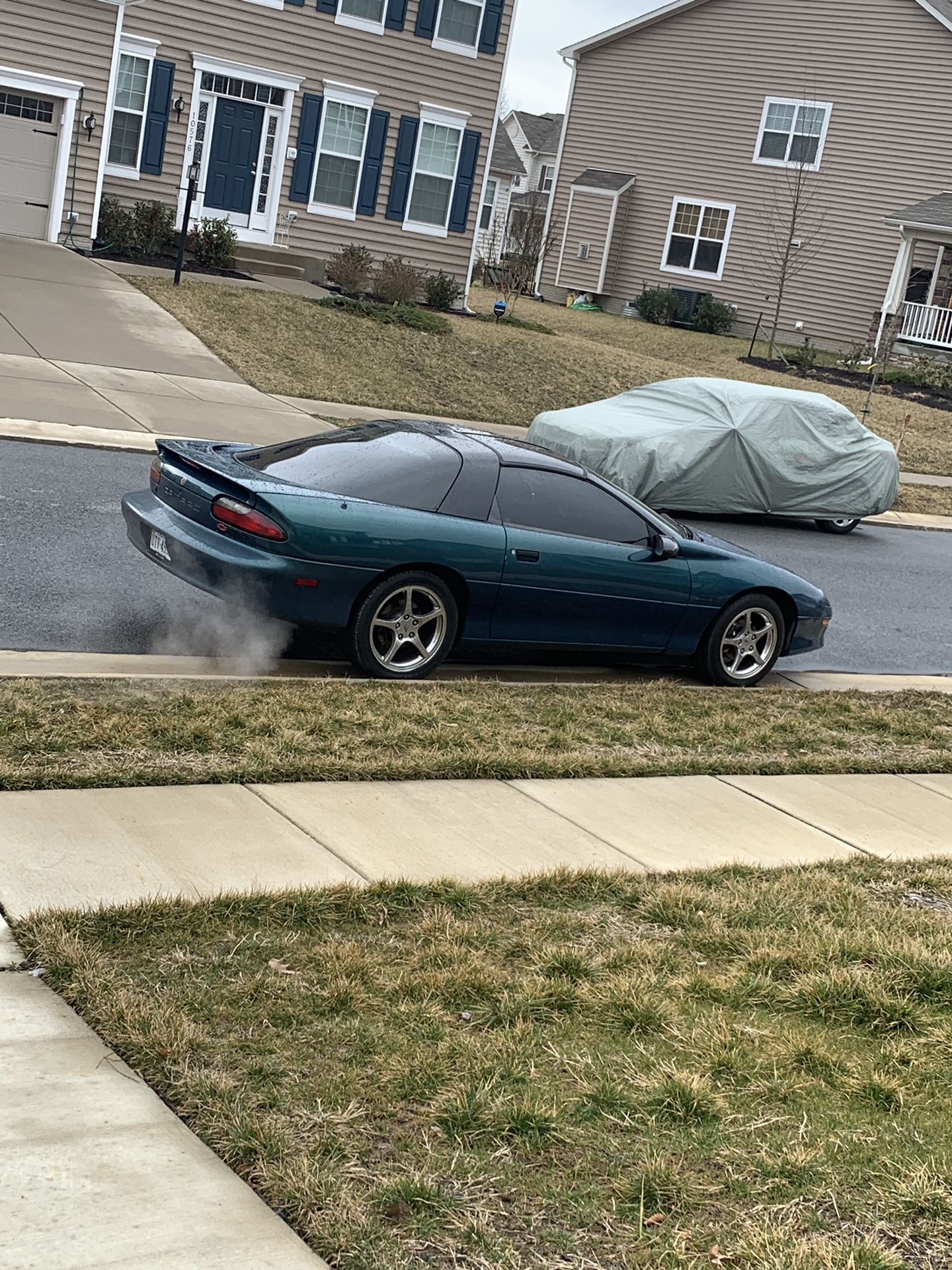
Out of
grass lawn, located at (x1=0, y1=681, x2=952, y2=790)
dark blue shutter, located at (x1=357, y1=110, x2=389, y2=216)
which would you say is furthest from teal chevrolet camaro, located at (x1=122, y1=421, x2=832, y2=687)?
dark blue shutter, located at (x1=357, y1=110, x2=389, y2=216)

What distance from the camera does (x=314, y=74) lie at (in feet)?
87.7

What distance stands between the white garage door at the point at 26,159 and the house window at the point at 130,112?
1.33 metres

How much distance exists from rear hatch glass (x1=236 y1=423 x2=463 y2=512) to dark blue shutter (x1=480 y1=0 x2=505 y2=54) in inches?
849

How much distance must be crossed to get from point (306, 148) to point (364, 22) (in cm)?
257

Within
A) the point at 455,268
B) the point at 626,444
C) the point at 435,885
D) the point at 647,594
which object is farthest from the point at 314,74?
the point at 435,885

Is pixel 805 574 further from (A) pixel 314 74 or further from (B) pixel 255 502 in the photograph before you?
(A) pixel 314 74

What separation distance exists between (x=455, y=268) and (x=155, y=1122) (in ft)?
89.6

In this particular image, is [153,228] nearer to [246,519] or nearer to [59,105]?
[59,105]

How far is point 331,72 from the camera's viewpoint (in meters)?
26.9

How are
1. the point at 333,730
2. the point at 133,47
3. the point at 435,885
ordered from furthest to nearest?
1. the point at 133,47
2. the point at 333,730
3. the point at 435,885

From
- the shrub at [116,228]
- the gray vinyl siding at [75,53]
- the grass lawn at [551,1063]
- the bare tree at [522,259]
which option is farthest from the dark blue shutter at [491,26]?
the grass lawn at [551,1063]

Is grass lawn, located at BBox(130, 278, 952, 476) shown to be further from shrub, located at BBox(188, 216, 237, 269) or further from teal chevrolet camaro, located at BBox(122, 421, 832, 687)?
teal chevrolet camaro, located at BBox(122, 421, 832, 687)

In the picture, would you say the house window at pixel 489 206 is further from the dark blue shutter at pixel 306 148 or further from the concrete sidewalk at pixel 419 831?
the concrete sidewalk at pixel 419 831

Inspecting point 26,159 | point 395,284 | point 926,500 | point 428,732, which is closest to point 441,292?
point 395,284
